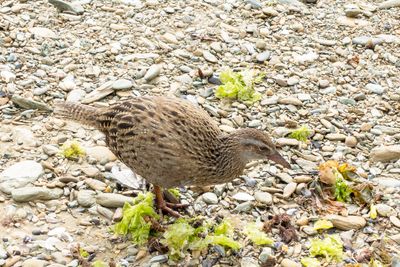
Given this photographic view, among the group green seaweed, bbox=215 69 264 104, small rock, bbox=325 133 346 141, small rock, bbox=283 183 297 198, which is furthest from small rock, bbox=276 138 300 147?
green seaweed, bbox=215 69 264 104

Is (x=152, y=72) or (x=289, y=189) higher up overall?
(x=152, y=72)

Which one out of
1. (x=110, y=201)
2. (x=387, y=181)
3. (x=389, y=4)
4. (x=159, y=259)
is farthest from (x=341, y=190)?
(x=389, y=4)

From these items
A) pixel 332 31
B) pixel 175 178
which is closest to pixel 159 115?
pixel 175 178

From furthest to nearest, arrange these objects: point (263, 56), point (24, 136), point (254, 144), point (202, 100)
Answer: point (263, 56) → point (202, 100) → point (24, 136) → point (254, 144)

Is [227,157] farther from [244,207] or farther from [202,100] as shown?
[202,100]

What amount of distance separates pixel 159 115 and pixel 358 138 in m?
2.89

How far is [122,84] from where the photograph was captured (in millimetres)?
9000

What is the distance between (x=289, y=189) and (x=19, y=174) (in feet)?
9.59

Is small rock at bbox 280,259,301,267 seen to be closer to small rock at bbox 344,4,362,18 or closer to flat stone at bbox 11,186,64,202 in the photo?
flat stone at bbox 11,186,64,202

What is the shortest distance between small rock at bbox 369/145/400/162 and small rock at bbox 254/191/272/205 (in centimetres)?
147

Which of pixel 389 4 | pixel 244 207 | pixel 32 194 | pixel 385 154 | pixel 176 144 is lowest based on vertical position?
pixel 32 194

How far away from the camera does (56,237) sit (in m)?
6.89

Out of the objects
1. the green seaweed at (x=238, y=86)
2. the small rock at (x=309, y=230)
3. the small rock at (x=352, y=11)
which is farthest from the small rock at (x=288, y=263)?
the small rock at (x=352, y=11)

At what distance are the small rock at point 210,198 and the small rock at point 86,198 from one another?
1180mm
